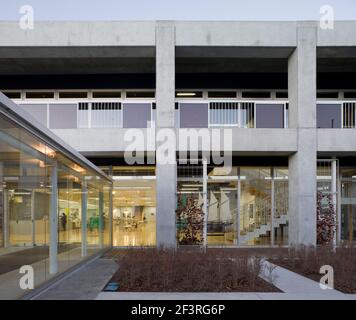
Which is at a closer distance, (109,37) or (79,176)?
(79,176)

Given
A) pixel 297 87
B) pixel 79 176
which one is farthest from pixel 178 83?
pixel 79 176

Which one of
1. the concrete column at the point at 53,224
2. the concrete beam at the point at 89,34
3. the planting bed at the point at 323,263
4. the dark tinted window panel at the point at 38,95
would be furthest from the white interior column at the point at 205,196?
the concrete column at the point at 53,224

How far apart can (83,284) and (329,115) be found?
14.2 m

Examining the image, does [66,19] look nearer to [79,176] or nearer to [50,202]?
[79,176]

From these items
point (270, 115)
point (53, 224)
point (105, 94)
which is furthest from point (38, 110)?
point (270, 115)

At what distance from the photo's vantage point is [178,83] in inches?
789

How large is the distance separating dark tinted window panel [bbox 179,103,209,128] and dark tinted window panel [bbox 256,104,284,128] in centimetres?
247

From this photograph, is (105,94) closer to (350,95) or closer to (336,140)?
(336,140)

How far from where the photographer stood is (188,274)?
32.0 feet

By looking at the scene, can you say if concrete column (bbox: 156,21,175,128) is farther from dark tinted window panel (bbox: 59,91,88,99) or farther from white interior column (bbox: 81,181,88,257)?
dark tinted window panel (bbox: 59,91,88,99)

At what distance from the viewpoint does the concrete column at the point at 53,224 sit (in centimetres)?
1022

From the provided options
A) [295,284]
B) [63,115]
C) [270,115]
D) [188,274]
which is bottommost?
[295,284]

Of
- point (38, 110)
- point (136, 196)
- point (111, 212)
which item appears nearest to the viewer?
point (38, 110)
